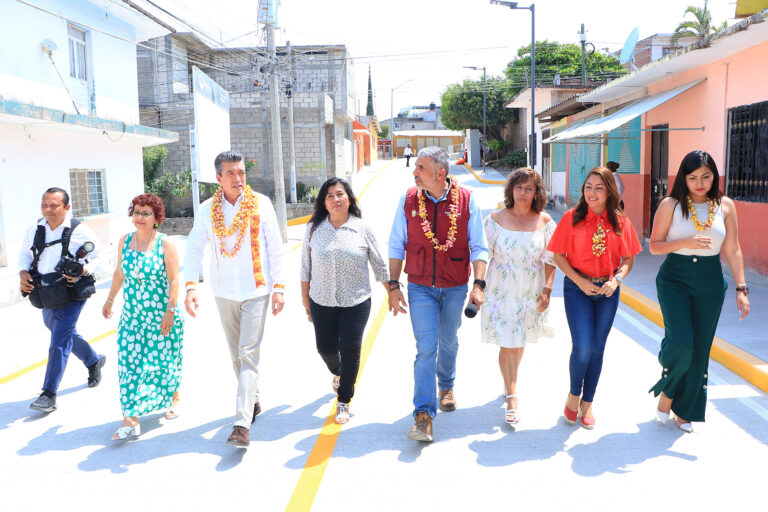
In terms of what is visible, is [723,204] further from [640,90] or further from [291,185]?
[291,185]

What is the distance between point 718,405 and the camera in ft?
16.4

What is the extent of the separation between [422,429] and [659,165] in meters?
11.5

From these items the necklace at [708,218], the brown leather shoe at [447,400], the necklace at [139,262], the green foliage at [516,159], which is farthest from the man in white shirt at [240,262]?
the green foliage at [516,159]

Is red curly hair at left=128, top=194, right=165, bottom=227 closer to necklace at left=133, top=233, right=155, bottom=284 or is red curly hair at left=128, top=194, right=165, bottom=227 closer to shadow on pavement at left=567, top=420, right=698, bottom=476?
necklace at left=133, top=233, right=155, bottom=284

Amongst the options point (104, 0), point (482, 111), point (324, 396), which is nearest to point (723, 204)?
point (324, 396)

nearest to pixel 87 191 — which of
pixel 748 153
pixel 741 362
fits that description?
pixel 748 153

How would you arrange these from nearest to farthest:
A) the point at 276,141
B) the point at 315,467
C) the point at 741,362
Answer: the point at 315,467, the point at 741,362, the point at 276,141

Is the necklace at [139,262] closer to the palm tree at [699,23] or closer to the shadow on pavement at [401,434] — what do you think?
the shadow on pavement at [401,434]

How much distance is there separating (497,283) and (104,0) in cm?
1279

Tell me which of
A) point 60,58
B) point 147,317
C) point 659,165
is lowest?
point 147,317

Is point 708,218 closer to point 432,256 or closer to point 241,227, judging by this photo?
point 432,256

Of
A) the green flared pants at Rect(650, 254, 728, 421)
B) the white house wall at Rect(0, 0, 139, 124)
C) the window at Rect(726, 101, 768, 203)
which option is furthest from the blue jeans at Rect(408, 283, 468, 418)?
the white house wall at Rect(0, 0, 139, 124)

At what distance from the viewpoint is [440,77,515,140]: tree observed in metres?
→ 48.7

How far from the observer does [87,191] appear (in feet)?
48.9
